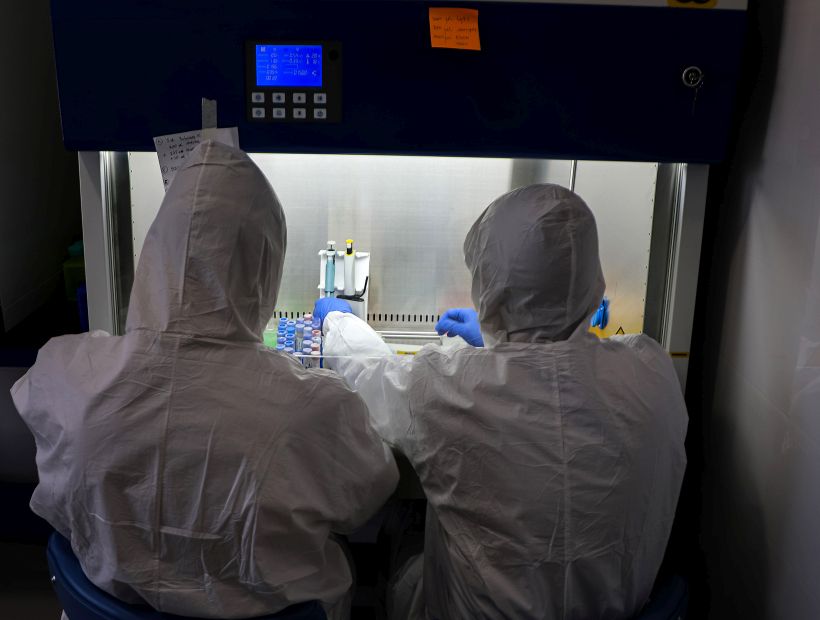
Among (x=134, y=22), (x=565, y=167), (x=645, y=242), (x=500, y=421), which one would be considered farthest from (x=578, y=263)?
(x=134, y=22)

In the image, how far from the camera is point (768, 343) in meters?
1.49

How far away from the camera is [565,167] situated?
1794mm

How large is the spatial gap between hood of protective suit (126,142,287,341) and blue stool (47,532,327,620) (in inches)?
14.2

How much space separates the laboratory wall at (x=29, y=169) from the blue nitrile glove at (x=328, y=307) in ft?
2.76

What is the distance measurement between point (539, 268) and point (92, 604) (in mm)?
846

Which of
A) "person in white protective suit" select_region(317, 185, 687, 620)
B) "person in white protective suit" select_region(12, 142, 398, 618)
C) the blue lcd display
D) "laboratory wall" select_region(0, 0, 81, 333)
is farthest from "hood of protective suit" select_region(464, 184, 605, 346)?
"laboratory wall" select_region(0, 0, 81, 333)

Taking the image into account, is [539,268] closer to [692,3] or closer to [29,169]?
[692,3]

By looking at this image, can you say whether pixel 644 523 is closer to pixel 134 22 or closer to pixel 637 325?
pixel 637 325

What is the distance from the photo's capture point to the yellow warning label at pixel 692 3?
4.44 feet

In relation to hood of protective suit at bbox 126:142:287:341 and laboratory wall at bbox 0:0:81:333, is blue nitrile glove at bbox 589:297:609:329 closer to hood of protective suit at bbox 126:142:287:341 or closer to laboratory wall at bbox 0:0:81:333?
hood of protective suit at bbox 126:142:287:341

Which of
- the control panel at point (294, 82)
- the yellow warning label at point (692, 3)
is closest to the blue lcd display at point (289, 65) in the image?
the control panel at point (294, 82)

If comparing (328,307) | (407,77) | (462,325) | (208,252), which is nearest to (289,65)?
(407,77)

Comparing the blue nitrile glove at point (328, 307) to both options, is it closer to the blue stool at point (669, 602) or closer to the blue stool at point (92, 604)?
the blue stool at point (92, 604)

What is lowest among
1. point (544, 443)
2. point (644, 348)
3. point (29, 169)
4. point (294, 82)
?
point (544, 443)
